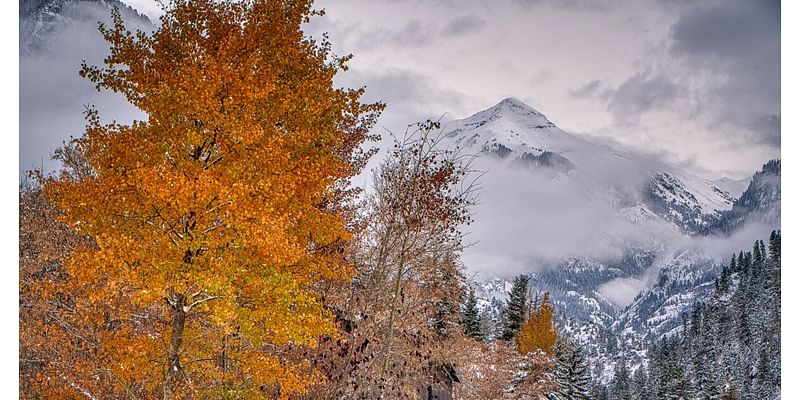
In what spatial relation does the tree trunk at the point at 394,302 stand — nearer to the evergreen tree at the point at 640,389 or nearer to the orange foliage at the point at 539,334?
the orange foliage at the point at 539,334

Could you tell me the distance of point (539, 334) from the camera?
36219 millimetres

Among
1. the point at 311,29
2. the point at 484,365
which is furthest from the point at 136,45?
A: the point at 484,365

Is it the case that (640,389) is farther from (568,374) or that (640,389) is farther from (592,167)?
(592,167)

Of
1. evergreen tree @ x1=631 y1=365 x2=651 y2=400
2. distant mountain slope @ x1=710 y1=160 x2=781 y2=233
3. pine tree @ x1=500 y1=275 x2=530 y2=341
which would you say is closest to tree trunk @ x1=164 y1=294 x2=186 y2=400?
distant mountain slope @ x1=710 y1=160 x2=781 y2=233

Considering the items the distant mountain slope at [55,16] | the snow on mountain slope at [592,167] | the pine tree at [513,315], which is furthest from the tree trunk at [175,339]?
Result: the pine tree at [513,315]

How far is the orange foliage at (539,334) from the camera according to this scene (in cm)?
3450

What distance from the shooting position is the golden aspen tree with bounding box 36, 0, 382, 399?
20.9ft

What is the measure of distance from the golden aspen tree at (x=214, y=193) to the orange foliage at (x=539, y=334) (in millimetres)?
28235

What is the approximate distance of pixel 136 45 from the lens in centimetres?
733

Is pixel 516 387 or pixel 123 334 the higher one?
pixel 123 334

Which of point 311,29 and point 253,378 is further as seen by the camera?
point 311,29

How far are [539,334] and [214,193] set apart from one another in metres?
33.1
